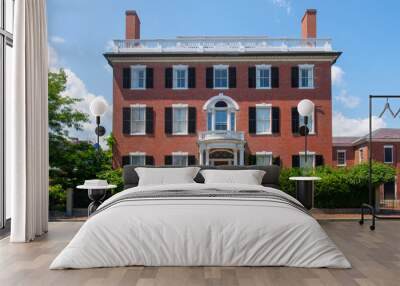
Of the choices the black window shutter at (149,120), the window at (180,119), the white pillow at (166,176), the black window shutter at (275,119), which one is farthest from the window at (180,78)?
the white pillow at (166,176)

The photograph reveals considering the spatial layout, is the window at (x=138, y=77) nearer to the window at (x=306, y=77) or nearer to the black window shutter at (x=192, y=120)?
the black window shutter at (x=192, y=120)

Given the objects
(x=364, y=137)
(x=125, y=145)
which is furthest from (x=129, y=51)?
(x=364, y=137)

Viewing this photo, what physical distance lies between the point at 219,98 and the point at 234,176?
7971 mm

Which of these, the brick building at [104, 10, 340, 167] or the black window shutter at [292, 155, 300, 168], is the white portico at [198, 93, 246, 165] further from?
the black window shutter at [292, 155, 300, 168]

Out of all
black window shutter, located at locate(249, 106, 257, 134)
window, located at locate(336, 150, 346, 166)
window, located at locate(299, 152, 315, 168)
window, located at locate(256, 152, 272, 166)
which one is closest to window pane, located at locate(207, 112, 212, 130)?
black window shutter, located at locate(249, 106, 257, 134)

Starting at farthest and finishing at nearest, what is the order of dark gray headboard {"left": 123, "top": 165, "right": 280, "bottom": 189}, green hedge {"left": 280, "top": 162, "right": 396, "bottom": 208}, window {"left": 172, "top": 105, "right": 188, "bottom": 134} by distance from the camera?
window {"left": 172, "top": 105, "right": 188, "bottom": 134}, green hedge {"left": 280, "top": 162, "right": 396, "bottom": 208}, dark gray headboard {"left": 123, "top": 165, "right": 280, "bottom": 189}

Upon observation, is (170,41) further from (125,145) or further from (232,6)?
(125,145)

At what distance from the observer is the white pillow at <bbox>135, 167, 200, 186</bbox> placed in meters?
5.42

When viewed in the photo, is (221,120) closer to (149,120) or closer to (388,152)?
(149,120)

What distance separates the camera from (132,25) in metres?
12.9

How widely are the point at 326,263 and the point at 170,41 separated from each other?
10.5 metres

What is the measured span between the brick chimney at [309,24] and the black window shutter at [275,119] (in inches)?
89.2

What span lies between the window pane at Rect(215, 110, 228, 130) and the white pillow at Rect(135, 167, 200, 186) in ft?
25.1

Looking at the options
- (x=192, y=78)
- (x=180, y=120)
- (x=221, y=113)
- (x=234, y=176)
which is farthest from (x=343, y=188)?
(x=192, y=78)
